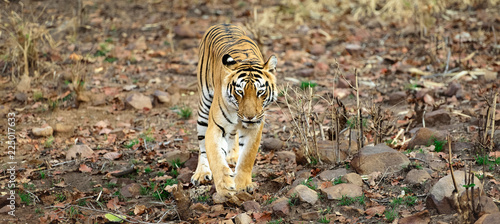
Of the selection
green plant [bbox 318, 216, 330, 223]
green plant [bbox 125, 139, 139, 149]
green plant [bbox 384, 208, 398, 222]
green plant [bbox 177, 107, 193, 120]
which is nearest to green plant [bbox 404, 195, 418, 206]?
green plant [bbox 384, 208, 398, 222]

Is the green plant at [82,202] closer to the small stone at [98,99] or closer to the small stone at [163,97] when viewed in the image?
the small stone at [98,99]

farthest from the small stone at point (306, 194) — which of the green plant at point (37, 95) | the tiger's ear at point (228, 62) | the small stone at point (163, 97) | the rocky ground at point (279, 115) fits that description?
the green plant at point (37, 95)

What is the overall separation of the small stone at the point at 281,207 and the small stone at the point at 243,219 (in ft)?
0.68

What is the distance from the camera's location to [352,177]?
4.56 m

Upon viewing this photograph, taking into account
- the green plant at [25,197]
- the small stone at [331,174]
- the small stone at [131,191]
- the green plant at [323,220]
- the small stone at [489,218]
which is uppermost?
the small stone at [489,218]

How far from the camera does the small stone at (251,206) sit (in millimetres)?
4484

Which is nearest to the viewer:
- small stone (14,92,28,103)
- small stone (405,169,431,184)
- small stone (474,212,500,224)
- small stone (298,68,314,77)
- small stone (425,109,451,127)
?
small stone (474,212,500,224)

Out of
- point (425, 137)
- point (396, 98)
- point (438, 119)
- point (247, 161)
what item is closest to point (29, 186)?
point (247, 161)

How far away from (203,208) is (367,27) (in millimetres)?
7948

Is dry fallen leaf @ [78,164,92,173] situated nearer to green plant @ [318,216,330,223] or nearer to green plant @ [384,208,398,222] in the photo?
green plant @ [318,216,330,223]

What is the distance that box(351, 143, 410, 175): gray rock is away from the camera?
4.71 m

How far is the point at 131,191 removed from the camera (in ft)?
17.2

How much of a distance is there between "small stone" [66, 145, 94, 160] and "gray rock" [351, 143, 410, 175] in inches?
118

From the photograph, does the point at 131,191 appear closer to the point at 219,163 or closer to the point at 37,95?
the point at 219,163
